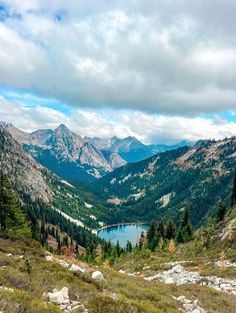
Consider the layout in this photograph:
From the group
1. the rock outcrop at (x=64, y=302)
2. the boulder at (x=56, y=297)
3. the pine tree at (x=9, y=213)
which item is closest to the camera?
the rock outcrop at (x=64, y=302)

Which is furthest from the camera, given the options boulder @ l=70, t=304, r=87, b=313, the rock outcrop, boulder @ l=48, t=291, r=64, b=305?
boulder @ l=48, t=291, r=64, b=305

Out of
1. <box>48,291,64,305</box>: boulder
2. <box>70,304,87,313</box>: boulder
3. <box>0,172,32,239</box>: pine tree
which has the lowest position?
<box>0,172,32,239</box>: pine tree

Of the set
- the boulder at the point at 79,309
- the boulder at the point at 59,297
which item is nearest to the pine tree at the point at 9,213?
the boulder at the point at 59,297

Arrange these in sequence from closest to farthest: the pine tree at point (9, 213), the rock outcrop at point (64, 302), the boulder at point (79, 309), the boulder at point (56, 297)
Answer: the boulder at point (79, 309) < the rock outcrop at point (64, 302) < the boulder at point (56, 297) < the pine tree at point (9, 213)

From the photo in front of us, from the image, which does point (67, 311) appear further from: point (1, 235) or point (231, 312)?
point (1, 235)

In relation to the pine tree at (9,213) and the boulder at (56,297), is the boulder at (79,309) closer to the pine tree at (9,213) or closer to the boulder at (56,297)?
the boulder at (56,297)

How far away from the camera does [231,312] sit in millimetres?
18953

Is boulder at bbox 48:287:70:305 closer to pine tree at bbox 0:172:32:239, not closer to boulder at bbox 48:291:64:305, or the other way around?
boulder at bbox 48:291:64:305

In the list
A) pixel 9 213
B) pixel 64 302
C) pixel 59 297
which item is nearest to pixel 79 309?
pixel 64 302

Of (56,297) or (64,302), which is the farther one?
(56,297)

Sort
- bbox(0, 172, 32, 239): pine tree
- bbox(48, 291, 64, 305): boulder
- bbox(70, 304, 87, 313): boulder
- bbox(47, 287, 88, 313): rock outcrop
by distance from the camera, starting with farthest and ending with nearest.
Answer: bbox(0, 172, 32, 239): pine tree < bbox(48, 291, 64, 305): boulder < bbox(47, 287, 88, 313): rock outcrop < bbox(70, 304, 87, 313): boulder

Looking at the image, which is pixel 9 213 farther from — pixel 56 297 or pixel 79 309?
pixel 79 309

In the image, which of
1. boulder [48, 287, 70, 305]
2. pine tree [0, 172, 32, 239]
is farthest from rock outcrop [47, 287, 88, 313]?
pine tree [0, 172, 32, 239]

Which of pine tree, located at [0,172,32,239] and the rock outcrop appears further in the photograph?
pine tree, located at [0,172,32,239]
